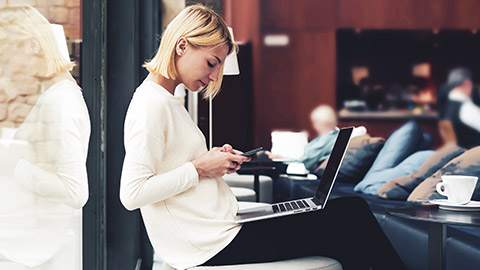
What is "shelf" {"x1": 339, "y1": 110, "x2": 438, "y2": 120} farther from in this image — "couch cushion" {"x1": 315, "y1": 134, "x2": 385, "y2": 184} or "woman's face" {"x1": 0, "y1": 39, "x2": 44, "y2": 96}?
"woman's face" {"x1": 0, "y1": 39, "x2": 44, "y2": 96}

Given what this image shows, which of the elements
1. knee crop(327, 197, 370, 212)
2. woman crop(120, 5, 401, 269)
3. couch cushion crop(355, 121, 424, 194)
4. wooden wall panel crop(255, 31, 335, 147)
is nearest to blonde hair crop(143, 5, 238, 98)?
woman crop(120, 5, 401, 269)

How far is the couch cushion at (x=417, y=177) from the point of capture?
3.05m

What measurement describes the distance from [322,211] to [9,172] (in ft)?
3.19

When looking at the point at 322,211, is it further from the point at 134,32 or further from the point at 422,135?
the point at 422,135

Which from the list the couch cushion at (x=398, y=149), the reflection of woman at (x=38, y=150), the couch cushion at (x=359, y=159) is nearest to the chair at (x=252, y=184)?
the couch cushion at (x=359, y=159)

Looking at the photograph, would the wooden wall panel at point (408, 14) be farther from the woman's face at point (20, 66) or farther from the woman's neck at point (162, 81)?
the woman's face at point (20, 66)

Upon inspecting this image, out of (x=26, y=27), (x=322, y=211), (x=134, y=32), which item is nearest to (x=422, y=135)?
(x=134, y=32)

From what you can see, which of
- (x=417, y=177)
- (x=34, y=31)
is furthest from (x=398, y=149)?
(x=34, y=31)

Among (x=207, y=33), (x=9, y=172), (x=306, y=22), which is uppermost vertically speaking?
(x=306, y=22)

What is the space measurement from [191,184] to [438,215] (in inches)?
24.5

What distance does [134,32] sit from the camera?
2.65m

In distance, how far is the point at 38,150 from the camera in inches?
42.5

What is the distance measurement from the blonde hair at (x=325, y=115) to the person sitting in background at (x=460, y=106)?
4.56 feet

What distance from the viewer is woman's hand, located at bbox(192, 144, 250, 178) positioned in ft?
4.84
